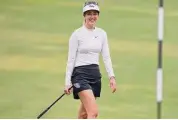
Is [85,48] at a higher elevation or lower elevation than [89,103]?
higher

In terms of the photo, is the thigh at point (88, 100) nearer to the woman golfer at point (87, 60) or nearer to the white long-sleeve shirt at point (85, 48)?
the woman golfer at point (87, 60)

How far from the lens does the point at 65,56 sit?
12.7 m

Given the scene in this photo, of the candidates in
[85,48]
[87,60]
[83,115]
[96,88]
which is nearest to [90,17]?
[85,48]

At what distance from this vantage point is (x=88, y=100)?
8.91m

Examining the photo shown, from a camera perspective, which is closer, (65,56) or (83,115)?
(83,115)

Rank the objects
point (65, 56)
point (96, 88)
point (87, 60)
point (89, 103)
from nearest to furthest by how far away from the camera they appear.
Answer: point (89, 103) < point (87, 60) < point (96, 88) < point (65, 56)

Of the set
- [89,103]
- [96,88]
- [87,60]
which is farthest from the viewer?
[96,88]

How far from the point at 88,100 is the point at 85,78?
27cm

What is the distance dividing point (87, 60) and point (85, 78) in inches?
8.1

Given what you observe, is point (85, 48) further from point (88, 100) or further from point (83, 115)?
point (83, 115)

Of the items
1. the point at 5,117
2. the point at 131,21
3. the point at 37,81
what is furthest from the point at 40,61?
the point at 131,21

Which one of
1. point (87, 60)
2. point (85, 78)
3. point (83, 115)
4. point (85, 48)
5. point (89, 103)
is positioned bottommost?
point (83, 115)

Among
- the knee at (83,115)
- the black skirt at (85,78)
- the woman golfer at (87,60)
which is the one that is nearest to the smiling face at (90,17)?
the woman golfer at (87,60)

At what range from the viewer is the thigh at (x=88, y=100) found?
29.1ft
